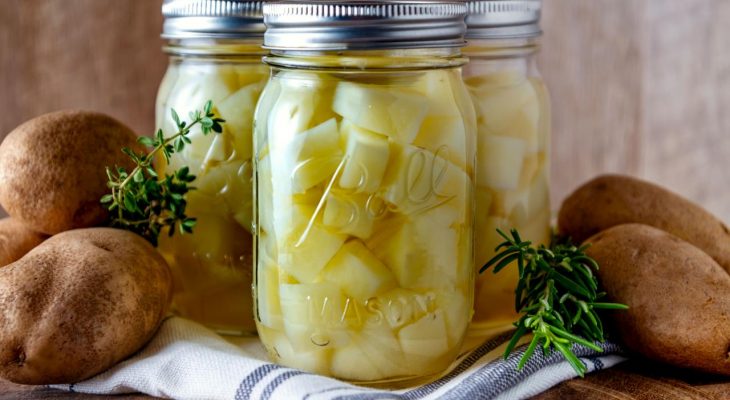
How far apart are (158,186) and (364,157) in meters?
0.26

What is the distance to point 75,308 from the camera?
764 mm

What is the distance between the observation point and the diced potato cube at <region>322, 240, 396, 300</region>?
0.74 meters

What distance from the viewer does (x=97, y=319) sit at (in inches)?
30.4

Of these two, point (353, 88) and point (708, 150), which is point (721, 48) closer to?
point (708, 150)

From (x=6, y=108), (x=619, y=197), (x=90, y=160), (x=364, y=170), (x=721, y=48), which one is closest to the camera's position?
(x=364, y=170)

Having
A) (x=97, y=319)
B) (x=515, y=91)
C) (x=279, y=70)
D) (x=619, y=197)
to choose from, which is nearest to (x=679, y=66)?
(x=619, y=197)

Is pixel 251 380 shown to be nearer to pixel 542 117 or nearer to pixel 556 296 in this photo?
pixel 556 296

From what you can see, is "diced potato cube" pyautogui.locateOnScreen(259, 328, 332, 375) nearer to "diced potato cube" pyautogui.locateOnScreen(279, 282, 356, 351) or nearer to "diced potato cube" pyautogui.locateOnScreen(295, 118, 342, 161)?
"diced potato cube" pyautogui.locateOnScreen(279, 282, 356, 351)

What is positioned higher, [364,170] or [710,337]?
[364,170]

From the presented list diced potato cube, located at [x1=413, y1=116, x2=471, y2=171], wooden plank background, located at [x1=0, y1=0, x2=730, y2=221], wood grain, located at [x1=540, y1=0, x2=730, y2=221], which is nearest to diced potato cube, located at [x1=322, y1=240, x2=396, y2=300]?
diced potato cube, located at [x1=413, y1=116, x2=471, y2=171]

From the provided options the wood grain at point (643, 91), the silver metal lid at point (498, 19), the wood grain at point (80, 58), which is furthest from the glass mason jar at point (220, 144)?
the wood grain at point (643, 91)

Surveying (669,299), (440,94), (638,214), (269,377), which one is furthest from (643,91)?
(269,377)

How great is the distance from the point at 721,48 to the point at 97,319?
4.06ft

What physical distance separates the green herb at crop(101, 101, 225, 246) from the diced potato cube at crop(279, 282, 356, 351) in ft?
0.50
